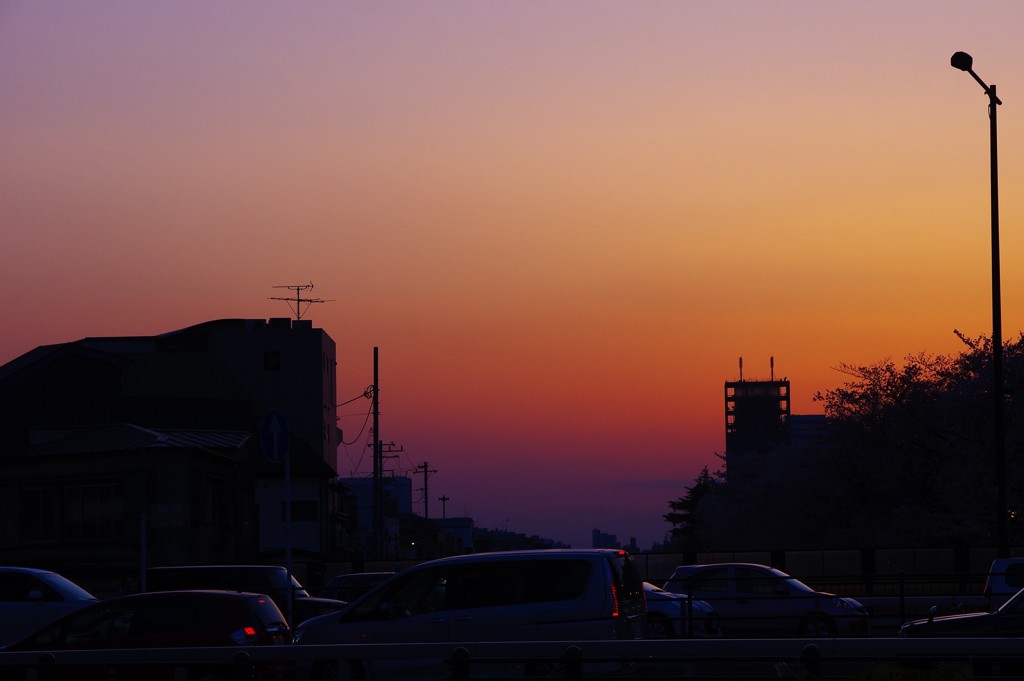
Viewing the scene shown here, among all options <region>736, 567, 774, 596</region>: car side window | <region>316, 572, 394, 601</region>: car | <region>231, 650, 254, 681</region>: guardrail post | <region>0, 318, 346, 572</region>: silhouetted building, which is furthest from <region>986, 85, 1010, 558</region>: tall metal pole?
<region>231, 650, 254, 681</region>: guardrail post

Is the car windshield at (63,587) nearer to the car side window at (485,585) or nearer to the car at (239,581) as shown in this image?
the car at (239,581)

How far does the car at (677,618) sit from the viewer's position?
23.8 metres

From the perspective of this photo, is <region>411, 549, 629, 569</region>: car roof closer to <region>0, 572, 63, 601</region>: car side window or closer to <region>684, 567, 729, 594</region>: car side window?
<region>0, 572, 63, 601</region>: car side window

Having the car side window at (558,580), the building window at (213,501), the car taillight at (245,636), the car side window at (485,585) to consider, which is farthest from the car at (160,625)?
the building window at (213,501)

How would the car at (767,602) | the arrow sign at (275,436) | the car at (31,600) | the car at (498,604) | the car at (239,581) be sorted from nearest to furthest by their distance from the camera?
the car at (498,604)
the arrow sign at (275,436)
the car at (31,600)
the car at (767,602)
the car at (239,581)

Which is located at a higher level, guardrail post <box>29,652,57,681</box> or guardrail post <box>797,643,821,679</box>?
guardrail post <box>797,643,821,679</box>

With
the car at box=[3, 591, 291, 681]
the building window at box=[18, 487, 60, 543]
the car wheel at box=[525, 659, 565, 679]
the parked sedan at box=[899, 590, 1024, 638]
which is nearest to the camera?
the car wheel at box=[525, 659, 565, 679]

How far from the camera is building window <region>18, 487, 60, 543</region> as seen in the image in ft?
149

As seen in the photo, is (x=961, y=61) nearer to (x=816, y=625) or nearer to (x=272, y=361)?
(x=816, y=625)

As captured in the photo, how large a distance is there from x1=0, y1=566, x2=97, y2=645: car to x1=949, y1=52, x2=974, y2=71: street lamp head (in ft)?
72.2

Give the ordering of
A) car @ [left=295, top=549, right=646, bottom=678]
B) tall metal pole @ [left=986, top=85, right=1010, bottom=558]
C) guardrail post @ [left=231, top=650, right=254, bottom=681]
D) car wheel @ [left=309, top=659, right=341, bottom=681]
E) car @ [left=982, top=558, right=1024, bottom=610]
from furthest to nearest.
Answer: tall metal pole @ [left=986, top=85, right=1010, bottom=558]
car @ [left=982, top=558, right=1024, bottom=610]
car @ [left=295, top=549, right=646, bottom=678]
car wheel @ [left=309, top=659, right=341, bottom=681]
guardrail post @ [left=231, top=650, right=254, bottom=681]

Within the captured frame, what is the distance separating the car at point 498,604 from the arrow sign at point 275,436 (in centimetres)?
273

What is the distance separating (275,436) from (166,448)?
28.2 meters

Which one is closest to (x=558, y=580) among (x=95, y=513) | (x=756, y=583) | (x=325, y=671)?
(x=325, y=671)
